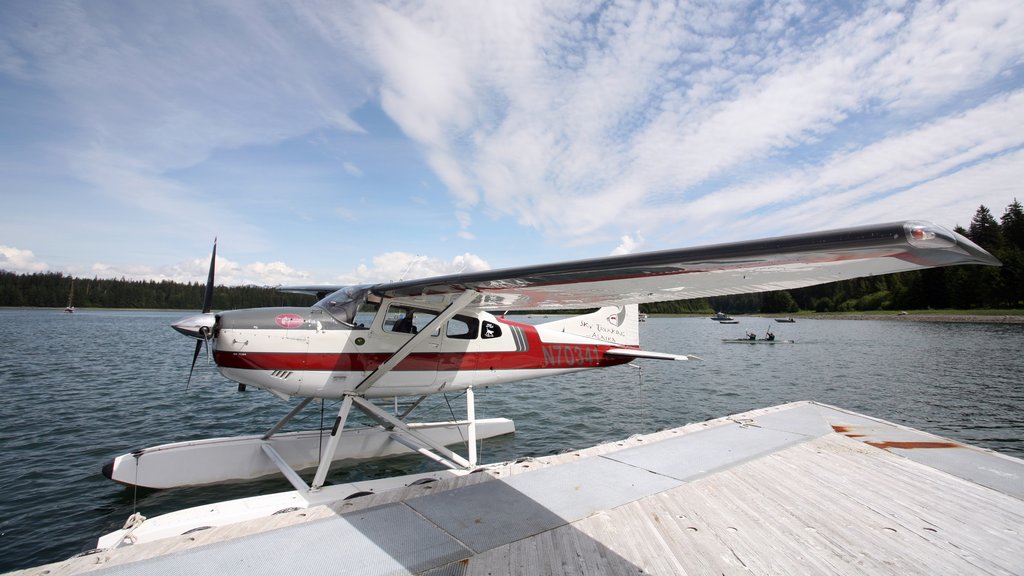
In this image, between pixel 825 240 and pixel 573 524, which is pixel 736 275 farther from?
pixel 573 524

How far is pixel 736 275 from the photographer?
3.78m

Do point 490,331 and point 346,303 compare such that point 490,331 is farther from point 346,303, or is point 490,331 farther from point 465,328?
point 346,303

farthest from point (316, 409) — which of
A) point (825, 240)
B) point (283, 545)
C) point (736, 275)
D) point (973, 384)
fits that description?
point (973, 384)

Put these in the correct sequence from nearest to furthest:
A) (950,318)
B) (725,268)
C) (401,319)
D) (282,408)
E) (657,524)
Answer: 1. (657,524)
2. (725,268)
3. (401,319)
4. (282,408)
5. (950,318)

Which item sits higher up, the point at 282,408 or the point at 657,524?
the point at 657,524

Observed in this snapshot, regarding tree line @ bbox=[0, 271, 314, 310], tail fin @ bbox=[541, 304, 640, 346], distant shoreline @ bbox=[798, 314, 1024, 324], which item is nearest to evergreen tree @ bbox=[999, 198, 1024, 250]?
distant shoreline @ bbox=[798, 314, 1024, 324]

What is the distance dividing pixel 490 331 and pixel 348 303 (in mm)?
2318

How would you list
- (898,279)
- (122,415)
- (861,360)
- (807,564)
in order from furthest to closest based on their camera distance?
(898,279), (861,360), (122,415), (807,564)

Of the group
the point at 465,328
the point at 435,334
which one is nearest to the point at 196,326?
the point at 435,334

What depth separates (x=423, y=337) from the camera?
19.7ft

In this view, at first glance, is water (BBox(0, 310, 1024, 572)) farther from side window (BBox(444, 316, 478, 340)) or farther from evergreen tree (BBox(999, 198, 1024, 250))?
evergreen tree (BBox(999, 198, 1024, 250))

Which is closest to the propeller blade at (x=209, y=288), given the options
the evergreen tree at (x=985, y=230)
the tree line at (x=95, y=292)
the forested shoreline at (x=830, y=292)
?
the forested shoreline at (x=830, y=292)

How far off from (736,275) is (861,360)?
2602 centimetres

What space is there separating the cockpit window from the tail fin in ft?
11.8
